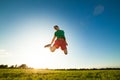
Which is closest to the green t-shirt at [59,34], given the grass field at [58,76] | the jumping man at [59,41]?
the jumping man at [59,41]

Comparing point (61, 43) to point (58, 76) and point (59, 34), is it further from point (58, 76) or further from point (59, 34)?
point (58, 76)

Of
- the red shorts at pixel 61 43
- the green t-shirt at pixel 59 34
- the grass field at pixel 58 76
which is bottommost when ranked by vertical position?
the grass field at pixel 58 76

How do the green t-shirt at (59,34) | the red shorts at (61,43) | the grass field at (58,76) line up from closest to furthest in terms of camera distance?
the green t-shirt at (59,34)
the red shorts at (61,43)
the grass field at (58,76)

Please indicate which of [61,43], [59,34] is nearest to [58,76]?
[61,43]

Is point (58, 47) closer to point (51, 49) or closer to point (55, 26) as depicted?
point (51, 49)

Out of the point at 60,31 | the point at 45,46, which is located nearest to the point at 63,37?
the point at 60,31

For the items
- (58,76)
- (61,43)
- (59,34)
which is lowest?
(58,76)

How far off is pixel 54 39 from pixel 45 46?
87cm

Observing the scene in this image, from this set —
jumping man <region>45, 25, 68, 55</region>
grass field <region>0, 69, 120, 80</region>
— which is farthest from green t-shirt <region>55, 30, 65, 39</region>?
grass field <region>0, 69, 120, 80</region>

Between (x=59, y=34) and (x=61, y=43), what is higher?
(x=59, y=34)

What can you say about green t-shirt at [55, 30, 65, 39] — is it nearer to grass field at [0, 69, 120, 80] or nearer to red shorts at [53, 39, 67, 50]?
red shorts at [53, 39, 67, 50]

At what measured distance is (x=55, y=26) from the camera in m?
14.5

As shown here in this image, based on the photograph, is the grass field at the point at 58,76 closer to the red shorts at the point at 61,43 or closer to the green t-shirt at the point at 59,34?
the red shorts at the point at 61,43

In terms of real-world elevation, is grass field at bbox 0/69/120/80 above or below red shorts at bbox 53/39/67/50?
below
